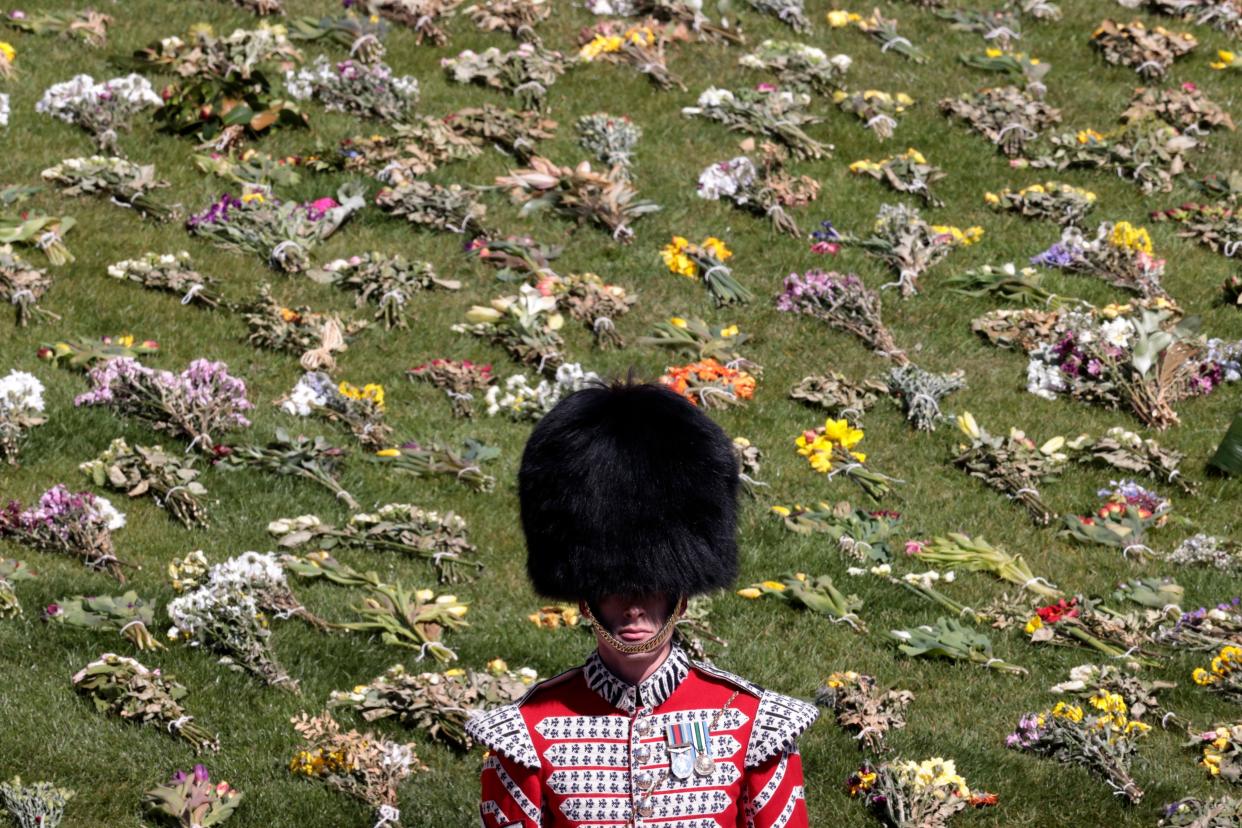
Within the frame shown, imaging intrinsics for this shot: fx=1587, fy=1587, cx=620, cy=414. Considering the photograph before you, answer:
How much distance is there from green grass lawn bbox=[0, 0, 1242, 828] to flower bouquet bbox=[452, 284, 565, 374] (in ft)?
0.60

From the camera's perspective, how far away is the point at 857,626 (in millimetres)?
8922

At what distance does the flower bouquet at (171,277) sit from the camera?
11.6 metres

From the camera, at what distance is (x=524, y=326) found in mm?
11508

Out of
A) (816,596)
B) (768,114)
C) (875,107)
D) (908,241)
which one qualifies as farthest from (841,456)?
(875,107)

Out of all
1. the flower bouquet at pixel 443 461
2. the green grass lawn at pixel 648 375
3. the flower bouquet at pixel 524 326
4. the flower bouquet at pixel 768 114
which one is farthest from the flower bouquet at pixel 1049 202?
the flower bouquet at pixel 443 461

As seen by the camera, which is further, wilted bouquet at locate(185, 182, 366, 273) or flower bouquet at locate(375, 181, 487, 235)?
flower bouquet at locate(375, 181, 487, 235)

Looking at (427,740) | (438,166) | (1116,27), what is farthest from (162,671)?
(1116,27)

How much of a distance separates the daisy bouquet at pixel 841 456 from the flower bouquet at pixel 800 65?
5.14m

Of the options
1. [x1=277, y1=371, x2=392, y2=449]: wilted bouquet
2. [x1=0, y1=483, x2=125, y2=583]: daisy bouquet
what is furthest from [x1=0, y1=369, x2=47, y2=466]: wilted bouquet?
[x1=277, y1=371, x2=392, y2=449]: wilted bouquet

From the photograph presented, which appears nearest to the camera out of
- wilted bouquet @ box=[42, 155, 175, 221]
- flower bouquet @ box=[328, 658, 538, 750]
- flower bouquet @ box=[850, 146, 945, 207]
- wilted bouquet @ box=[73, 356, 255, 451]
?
flower bouquet @ box=[328, 658, 538, 750]

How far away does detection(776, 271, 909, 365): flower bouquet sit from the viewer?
470 inches

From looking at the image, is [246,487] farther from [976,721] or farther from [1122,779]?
[1122,779]

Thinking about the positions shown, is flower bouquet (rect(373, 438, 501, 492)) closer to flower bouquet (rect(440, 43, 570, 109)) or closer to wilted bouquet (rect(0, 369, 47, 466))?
wilted bouquet (rect(0, 369, 47, 466))

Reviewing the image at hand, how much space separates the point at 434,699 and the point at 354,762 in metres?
0.59
